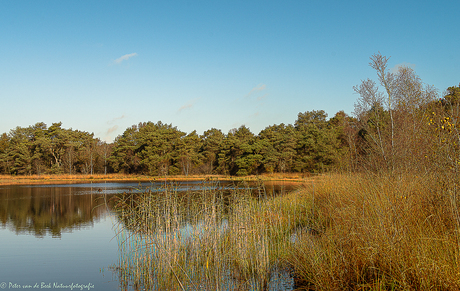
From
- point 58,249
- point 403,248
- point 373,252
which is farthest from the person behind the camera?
point 58,249

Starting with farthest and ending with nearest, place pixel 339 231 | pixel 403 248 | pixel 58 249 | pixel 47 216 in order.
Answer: pixel 47 216 < pixel 58 249 < pixel 339 231 < pixel 403 248

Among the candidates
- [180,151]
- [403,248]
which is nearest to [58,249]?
[403,248]

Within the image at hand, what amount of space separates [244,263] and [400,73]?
1220 cm

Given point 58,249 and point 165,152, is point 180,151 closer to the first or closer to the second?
point 165,152

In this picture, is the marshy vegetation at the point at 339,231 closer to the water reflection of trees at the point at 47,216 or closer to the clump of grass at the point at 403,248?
the clump of grass at the point at 403,248

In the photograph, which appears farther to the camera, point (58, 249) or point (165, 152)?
point (165, 152)

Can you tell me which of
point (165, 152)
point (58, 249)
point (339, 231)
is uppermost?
point (165, 152)

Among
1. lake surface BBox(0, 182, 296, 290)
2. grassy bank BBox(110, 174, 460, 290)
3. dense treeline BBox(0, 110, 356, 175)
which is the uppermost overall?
→ dense treeline BBox(0, 110, 356, 175)

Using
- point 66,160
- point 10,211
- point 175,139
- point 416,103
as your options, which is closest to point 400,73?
point 416,103

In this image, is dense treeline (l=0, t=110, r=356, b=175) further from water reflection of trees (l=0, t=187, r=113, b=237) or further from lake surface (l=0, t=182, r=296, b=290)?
lake surface (l=0, t=182, r=296, b=290)

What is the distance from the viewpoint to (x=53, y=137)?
51.5 metres

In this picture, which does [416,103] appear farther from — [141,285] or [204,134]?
[204,134]

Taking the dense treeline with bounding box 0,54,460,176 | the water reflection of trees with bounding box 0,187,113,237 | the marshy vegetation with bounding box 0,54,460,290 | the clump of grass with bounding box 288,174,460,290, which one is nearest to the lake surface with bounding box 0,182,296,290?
the water reflection of trees with bounding box 0,187,113,237

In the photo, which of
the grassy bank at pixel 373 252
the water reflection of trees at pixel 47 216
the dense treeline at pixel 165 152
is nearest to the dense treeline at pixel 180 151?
the dense treeline at pixel 165 152
